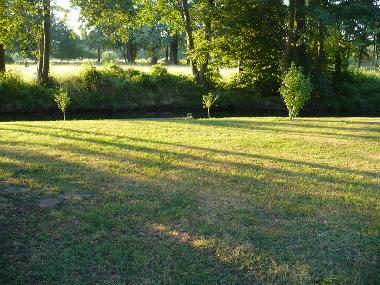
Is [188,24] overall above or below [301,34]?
above

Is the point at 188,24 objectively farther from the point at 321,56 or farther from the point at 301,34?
the point at 321,56

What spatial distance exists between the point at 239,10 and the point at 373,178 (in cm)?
2145

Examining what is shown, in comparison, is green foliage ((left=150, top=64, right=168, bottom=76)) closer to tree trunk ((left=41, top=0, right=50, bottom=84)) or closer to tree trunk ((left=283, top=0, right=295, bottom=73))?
tree trunk ((left=41, top=0, right=50, bottom=84))

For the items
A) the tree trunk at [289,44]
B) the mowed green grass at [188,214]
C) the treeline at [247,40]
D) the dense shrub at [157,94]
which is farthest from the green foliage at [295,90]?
the dense shrub at [157,94]

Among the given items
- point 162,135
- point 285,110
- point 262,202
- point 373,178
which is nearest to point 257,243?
point 262,202

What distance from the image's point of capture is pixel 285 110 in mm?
28109

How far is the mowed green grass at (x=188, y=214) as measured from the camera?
16.4 feet

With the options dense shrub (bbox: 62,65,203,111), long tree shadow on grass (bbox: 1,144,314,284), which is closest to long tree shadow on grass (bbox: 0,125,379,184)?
long tree shadow on grass (bbox: 1,144,314,284)

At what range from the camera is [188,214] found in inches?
251

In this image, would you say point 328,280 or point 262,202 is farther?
point 262,202

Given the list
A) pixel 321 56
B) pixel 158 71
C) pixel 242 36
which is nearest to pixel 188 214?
pixel 242 36

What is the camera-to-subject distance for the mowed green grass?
5.01 metres

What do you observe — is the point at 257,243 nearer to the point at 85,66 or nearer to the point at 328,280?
the point at 328,280

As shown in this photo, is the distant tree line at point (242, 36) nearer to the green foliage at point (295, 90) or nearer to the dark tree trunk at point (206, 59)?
the dark tree trunk at point (206, 59)
